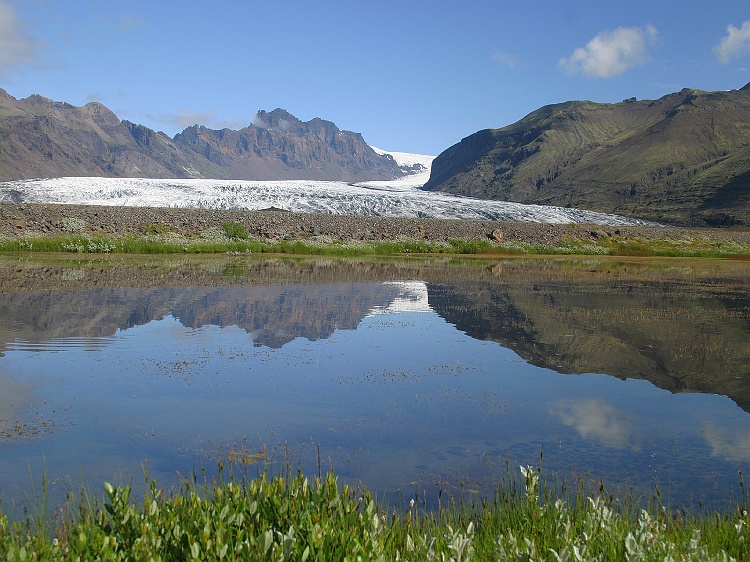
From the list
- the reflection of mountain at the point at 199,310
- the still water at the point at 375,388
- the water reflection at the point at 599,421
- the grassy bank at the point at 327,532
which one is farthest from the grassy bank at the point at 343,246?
the grassy bank at the point at 327,532

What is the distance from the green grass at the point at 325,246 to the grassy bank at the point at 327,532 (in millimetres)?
31515

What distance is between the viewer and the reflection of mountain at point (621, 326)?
11188 mm

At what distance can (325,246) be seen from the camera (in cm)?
4056

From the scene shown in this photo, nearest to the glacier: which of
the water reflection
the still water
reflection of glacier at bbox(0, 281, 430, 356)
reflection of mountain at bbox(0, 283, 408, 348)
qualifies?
reflection of glacier at bbox(0, 281, 430, 356)

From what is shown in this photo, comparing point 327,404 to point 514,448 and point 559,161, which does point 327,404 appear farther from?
point 559,161

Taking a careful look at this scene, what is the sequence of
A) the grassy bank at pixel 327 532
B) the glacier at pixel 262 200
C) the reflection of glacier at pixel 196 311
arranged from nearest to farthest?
the grassy bank at pixel 327 532, the reflection of glacier at pixel 196 311, the glacier at pixel 262 200

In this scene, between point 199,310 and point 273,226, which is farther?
point 273,226

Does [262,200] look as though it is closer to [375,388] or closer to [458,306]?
[458,306]

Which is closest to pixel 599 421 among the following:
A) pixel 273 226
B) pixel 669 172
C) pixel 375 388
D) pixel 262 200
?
pixel 375 388

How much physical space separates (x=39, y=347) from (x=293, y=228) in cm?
3342

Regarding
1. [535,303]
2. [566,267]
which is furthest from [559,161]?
[535,303]

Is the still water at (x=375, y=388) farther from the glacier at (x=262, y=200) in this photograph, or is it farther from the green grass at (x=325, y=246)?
the glacier at (x=262, y=200)

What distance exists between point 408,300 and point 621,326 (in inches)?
250

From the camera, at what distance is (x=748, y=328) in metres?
15.6
